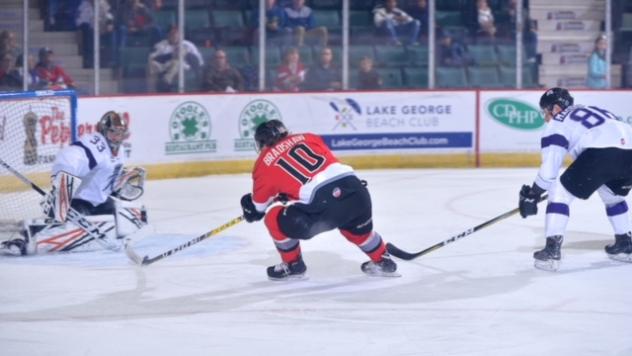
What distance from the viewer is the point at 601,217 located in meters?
8.12

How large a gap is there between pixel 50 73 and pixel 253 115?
5.60 ft

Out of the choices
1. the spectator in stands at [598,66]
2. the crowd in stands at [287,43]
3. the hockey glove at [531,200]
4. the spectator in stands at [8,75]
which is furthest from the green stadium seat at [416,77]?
the hockey glove at [531,200]

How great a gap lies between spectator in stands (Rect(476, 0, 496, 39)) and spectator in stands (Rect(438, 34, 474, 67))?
234mm

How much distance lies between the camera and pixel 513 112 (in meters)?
11.0

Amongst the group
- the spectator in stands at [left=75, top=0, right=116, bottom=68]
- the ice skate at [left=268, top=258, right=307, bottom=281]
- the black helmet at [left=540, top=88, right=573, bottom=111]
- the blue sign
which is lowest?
the ice skate at [left=268, top=258, right=307, bottom=281]

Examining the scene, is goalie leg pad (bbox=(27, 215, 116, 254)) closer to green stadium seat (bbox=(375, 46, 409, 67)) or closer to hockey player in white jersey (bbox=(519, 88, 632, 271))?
hockey player in white jersey (bbox=(519, 88, 632, 271))

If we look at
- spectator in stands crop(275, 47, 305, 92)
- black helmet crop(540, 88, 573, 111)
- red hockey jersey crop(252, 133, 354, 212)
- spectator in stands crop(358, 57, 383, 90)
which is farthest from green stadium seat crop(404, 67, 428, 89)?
red hockey jersey crop(252, 133, 354, 212)

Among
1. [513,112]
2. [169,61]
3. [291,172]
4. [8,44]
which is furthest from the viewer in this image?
[513,112]

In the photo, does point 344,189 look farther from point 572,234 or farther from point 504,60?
point 504,60

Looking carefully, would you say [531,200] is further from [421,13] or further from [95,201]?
[421,13]

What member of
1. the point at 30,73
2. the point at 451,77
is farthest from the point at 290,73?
the point at 30,73

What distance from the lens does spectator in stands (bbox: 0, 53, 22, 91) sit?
380 inches

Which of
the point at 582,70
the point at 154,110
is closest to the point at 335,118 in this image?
the point at 154,110

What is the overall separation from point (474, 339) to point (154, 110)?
5.64 metres
